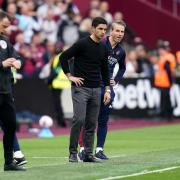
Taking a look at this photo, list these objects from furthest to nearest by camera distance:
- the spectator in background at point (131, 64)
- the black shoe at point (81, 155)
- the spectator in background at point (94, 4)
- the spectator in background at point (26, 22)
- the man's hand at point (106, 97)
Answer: the spectator in background at point (94, 4) → the spectator in background at point (131, 64) → the spectator in background at point (26, 22) → the black shoe at point (81, 155) → the man's hand at point (106, 97)

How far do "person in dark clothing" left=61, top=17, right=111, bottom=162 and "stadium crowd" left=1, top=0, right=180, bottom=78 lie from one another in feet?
39.4

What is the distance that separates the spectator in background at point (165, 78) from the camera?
28.0 metres

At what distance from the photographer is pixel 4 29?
12.7 meters

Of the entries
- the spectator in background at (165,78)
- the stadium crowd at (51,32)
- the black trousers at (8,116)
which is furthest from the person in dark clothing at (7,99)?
the spectator in background at (165,78)

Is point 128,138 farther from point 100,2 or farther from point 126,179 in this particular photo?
point 100,2

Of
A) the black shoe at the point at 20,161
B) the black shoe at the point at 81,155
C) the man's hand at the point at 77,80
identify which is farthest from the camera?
the black shoe at the point at 81,155

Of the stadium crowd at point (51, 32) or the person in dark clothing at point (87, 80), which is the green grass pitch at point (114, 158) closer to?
the person in dark clothing at point (87, 80)

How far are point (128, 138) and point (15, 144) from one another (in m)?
7.61

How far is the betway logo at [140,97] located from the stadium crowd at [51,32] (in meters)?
0.70

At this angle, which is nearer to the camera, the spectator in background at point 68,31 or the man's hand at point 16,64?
the man's hand at point 16,64

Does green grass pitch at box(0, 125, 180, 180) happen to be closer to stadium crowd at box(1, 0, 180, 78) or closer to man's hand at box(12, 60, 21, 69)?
man's hand at box(12, 60, 21, 69)

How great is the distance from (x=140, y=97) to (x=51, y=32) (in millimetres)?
3771

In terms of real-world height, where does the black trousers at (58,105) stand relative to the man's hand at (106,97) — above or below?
below

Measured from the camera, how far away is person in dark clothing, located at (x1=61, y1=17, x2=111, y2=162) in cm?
1398
